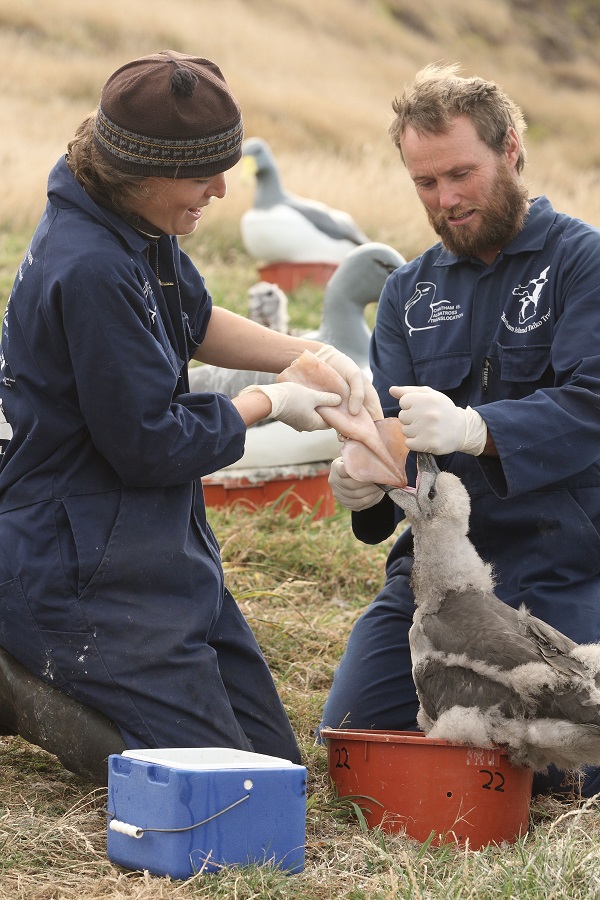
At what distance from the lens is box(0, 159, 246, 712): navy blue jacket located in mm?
3266

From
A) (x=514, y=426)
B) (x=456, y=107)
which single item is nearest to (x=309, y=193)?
(x=456, y=107)

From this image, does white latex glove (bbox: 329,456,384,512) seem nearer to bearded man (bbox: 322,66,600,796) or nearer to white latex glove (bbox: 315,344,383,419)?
bearded man (bbox: 322,66,600,796)

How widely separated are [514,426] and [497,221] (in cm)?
89

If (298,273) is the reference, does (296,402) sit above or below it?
below

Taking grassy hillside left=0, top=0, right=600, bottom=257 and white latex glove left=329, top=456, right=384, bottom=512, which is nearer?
white latex glove left=329, top=456, right=384, bottom=512

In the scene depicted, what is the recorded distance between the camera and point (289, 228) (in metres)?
11.2

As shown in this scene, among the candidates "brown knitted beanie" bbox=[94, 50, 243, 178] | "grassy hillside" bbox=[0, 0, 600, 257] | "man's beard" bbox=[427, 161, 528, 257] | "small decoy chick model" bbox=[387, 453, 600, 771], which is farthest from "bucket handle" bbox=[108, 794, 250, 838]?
"grassy hillside" bbox=[0, 0, 600, 257]

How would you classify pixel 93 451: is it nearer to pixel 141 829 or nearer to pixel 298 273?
pixel 141 829

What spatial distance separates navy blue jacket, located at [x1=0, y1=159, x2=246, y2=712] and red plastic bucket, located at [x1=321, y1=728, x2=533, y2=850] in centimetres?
74

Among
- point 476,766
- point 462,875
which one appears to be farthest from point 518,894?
point 476,766

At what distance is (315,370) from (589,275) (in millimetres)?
1080

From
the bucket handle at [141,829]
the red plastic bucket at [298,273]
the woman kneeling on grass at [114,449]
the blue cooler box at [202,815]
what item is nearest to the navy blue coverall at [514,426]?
the woman kneeling on grass at [114,449]

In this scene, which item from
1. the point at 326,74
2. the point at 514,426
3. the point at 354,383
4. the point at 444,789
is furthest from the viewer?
the point at 326,74

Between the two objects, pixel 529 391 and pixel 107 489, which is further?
pixel 529 391
